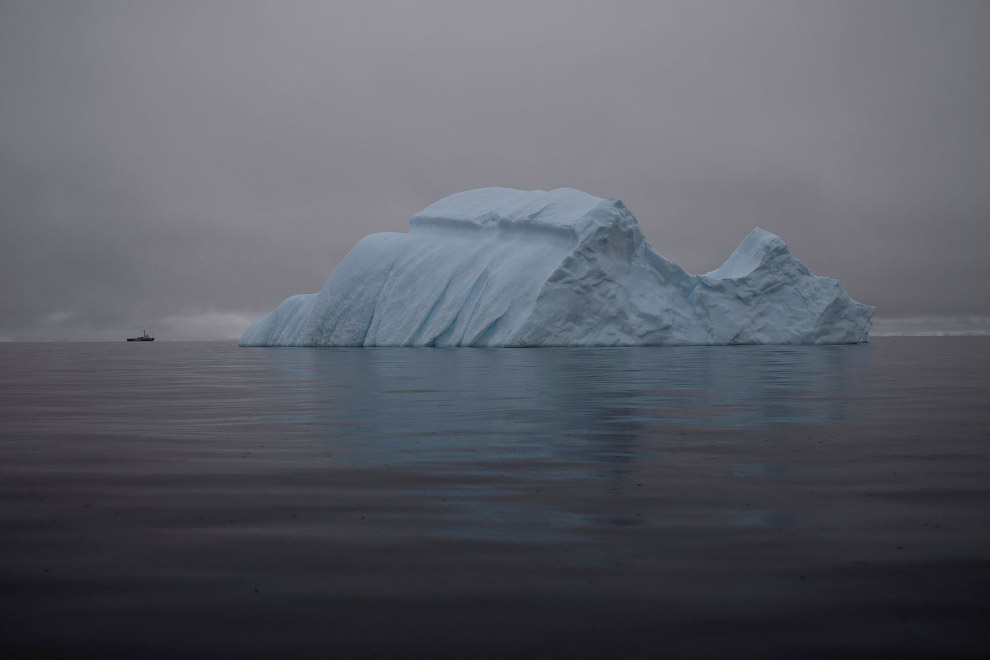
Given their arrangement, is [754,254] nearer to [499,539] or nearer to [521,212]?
[521,212]

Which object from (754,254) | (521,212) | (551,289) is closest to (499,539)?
(551,289)

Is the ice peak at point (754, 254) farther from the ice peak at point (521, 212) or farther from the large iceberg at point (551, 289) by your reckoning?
the ice peak at point (521, 212)

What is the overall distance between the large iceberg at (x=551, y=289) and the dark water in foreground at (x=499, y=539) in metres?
30.8

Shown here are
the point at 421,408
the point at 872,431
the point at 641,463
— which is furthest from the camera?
the point at 421,408

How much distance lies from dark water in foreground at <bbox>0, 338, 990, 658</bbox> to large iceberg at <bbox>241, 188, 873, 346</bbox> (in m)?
30.8

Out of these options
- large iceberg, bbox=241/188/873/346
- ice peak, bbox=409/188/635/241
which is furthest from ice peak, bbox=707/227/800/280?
ice peak, bbox=409/188/635/241

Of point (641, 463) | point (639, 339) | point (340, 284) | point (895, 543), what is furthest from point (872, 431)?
point (340, 284)

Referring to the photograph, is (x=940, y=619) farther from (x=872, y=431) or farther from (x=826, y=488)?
(x=872, y=431)

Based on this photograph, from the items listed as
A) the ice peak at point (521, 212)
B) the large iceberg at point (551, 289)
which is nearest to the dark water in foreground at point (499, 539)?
the large iceberg at point (551, 289)

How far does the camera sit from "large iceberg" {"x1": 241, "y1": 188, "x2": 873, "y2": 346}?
129 feet

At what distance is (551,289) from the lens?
126 ft

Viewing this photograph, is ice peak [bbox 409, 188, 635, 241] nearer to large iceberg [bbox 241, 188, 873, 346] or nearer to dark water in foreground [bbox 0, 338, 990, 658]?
large iceberg [bbox 241, 188, 873, 346]

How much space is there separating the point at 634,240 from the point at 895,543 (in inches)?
1555

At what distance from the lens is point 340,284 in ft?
146
